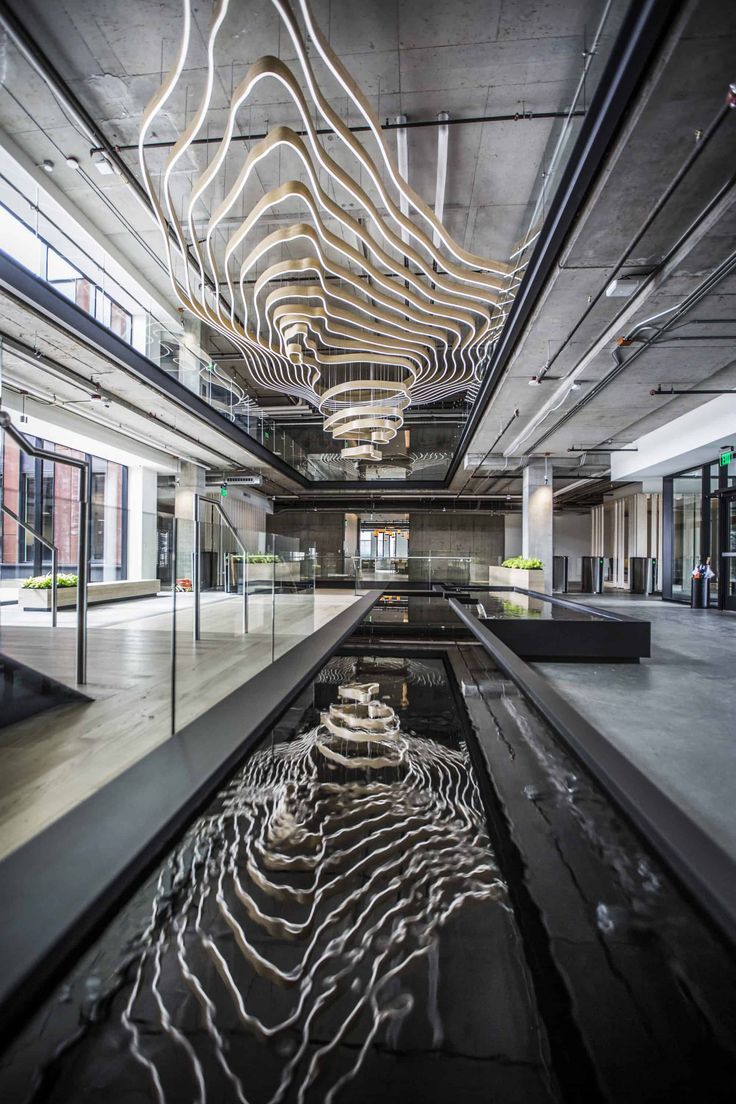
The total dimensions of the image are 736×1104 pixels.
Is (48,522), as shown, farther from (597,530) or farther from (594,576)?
(597,530)

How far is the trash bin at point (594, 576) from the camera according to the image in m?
20.2

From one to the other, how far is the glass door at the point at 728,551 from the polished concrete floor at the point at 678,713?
5.45 m

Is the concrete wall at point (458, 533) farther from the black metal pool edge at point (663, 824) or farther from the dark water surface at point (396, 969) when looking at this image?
the dark water surface at point (396, 969)

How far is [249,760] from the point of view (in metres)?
3.15

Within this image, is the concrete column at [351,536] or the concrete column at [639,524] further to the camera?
the concrete column at [351,536]

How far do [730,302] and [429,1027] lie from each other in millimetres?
7444

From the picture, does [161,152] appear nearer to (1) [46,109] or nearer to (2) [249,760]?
(1) [46,109]

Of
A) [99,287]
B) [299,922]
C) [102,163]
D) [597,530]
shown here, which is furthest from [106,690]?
[597,530]

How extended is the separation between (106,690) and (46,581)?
36.6 inches

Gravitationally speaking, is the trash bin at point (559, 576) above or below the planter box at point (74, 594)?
below

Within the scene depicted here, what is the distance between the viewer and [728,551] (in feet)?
44.5

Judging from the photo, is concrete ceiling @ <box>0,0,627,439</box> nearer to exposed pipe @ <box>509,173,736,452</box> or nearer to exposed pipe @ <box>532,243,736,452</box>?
exposed pipe @ <box>509,173,736,452</box>

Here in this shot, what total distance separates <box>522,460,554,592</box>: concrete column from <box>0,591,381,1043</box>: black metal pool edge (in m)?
14.4

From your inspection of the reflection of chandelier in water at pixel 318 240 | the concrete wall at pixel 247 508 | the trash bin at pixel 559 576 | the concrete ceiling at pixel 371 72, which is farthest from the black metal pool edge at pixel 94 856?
the trash bin at pixel 559 576
